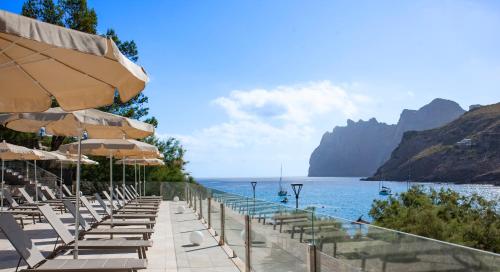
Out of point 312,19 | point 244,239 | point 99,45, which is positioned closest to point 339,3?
point 312,19

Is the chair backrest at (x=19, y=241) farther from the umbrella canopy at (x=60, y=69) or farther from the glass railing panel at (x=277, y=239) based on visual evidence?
the glass railing panel at (x=277, y=239)

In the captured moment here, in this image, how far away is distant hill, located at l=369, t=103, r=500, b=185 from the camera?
268 feet

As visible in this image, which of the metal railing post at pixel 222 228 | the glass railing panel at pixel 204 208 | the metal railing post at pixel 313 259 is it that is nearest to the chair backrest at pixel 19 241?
the metal railing post at pixel 313 259

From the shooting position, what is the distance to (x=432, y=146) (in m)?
98.0

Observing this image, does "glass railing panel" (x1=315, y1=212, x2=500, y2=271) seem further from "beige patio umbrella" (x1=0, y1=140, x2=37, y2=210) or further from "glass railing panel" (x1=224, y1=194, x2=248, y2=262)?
"beige patio umbrella" (x1=0, y1=140, x2=37, y2=210)

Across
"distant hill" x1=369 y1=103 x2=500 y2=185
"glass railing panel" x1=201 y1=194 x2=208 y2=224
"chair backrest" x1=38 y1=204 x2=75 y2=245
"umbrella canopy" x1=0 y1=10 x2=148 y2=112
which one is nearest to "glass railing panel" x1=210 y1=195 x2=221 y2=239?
"glass railing panel" x1=201 y1=194 x2=208 y2=224

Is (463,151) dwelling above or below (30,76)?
above

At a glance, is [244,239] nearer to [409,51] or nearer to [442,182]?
[409,51]

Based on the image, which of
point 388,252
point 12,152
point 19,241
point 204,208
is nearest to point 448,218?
point 204,208

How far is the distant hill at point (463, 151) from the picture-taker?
268 ft

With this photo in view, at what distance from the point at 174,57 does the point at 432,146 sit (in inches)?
3457

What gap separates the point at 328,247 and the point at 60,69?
2.66 meters

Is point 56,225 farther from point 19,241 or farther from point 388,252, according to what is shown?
point 388,252

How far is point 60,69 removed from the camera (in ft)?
14.4
